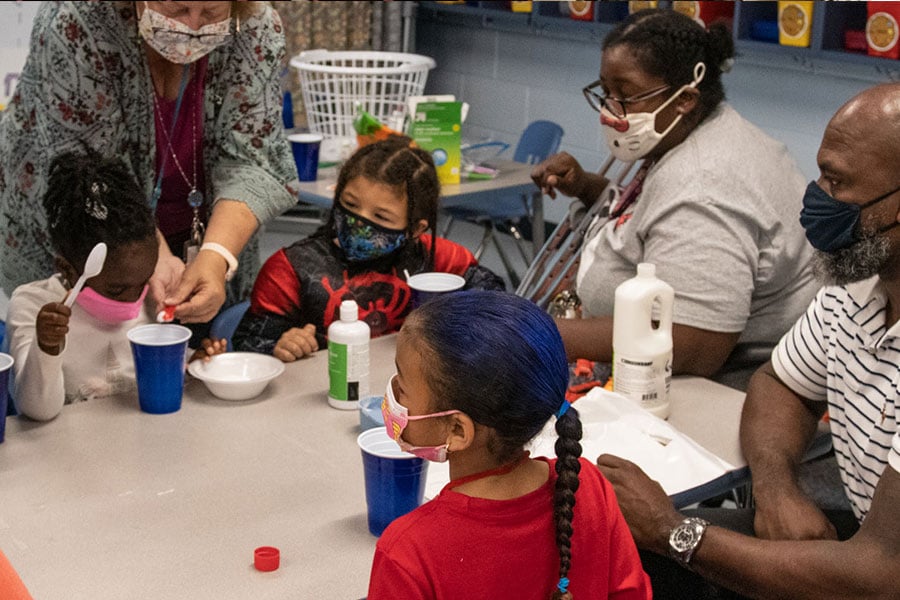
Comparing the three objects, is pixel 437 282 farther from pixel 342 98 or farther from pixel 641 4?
pixel 641 4

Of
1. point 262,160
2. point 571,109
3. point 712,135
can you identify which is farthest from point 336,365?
point 571,109

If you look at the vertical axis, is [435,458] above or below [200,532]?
above

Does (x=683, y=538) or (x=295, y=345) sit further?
(x=295, y=345)

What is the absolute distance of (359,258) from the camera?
2.78 meters

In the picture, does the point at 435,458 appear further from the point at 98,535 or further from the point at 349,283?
the point at 349,283

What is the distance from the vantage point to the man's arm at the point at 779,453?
1911 millimetres

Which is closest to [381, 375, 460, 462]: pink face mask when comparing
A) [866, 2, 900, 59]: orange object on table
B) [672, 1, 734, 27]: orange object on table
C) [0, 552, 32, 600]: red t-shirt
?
[0, 552, 32, 600]: red t-shirt

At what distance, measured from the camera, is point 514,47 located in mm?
6496

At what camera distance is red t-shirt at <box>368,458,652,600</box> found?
133cm

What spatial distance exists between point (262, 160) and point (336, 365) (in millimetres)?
717

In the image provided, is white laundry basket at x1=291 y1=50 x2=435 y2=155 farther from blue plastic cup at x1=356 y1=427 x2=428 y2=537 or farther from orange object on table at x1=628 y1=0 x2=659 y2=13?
blue plastic cup at x1=356 y1=427 x2=428 y2=537

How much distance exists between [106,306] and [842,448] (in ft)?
4.81

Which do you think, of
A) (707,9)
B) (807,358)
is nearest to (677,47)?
(807,358)

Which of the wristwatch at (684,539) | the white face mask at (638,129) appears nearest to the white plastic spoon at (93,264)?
the wristwatch at (684,539)
